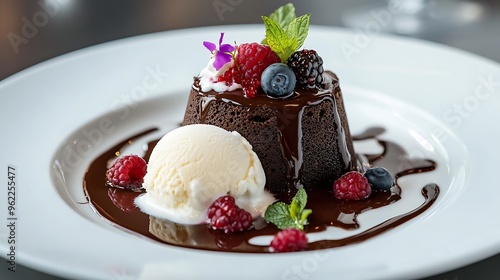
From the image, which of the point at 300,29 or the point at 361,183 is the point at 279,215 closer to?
the point at 361,183

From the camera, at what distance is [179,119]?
3734 mm

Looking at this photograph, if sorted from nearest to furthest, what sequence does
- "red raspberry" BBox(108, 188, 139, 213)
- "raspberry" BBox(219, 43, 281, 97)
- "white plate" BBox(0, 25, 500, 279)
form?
"white plate" BBox(0, 25, 500, 279), "red raspberry" BBox(108, 188, 139, 213), "raspberry" BBox(219, 43, 281, 97)

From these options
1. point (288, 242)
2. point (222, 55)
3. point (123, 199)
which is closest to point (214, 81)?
point (222, 55)

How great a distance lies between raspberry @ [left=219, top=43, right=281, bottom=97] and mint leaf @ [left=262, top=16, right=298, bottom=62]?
0.02 m

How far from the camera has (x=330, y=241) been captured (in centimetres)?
251

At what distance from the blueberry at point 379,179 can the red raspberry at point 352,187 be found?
5 cm

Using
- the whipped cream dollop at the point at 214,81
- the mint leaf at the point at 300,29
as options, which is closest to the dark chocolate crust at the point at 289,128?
the whipped cream dollop at the point at 214,81

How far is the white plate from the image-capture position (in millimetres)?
2170

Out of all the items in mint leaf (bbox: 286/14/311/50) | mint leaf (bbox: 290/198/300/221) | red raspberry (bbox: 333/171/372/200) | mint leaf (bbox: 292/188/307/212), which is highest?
mint leaf (bbox: 286/14/311/50)

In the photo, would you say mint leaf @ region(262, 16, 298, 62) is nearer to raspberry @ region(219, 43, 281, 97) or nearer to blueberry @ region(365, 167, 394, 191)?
raspberry @ region(219, 43, 281, 97)

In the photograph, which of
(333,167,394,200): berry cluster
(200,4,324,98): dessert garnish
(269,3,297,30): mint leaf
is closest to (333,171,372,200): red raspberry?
(333,167,394,200): berry cluster

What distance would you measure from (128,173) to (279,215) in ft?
2.46

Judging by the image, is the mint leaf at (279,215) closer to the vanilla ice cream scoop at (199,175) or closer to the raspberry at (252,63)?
the vanilla ice cream scoop at (199,175)

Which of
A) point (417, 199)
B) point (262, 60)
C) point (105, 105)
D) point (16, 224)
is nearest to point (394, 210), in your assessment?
point (417, 199)
